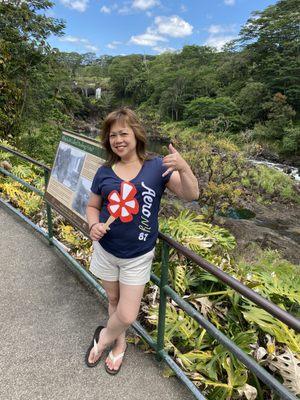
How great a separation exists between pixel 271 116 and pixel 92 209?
2833 cm

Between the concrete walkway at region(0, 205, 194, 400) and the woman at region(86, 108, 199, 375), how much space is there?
1.28 ft

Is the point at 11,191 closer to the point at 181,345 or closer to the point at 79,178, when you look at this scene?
the point at 79,178

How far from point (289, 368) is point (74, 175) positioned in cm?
205

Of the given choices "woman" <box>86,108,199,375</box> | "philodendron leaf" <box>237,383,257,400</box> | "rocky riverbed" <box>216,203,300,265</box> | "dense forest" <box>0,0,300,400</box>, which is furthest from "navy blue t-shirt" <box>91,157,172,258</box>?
"rocky riverbed" <box>216,203,300,265</box>

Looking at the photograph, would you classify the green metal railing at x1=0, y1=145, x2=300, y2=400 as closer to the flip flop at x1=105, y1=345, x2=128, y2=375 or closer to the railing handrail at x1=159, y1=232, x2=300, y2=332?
the railing handrail at x1=159, y1=232, x2=300, y2=332

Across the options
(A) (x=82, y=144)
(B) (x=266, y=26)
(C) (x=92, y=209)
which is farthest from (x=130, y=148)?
(B) (x=266, y=26)

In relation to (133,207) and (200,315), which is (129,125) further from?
(200,315)

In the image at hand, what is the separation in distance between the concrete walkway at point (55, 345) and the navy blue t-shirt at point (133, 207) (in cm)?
86

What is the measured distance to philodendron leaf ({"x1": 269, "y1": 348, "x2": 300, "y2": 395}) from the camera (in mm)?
1893

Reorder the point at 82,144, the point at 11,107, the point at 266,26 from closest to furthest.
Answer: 1. the point at 82,144
2. the point at 11,107
3. the point at 266,26

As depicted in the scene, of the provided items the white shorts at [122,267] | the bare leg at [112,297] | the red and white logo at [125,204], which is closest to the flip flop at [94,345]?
the bare leg at [112,297]

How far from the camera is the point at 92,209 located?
6.50 ft

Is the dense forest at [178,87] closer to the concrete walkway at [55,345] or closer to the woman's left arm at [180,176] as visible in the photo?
the concrete walkway at [55,345]

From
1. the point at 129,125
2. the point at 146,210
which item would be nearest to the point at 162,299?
the point at 146,210
